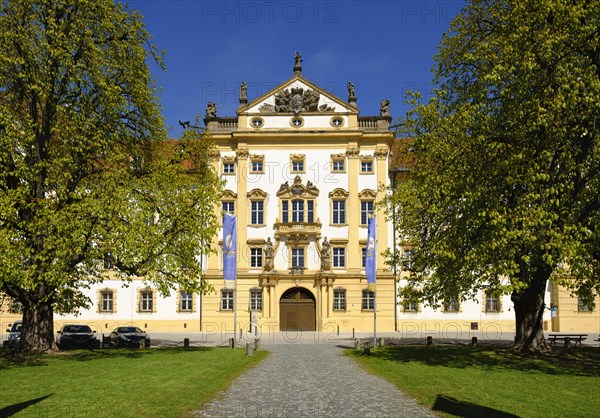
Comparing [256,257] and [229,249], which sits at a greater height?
[229,249]

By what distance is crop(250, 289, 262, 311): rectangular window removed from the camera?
146ft

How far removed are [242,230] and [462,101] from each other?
79.7 feet

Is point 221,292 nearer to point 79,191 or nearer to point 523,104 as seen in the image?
point 79,191

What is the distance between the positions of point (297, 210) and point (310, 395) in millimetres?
31641

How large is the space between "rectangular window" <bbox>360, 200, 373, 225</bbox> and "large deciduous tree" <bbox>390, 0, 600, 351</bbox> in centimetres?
2313

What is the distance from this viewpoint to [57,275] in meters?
20.5

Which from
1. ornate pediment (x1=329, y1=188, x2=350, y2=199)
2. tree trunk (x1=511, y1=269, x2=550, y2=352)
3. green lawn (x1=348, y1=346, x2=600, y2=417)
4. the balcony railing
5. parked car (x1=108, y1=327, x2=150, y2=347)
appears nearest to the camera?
green lawn (x1=348, y1=346, x2=600, y2=417)

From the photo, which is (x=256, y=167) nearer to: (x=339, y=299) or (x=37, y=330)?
(x=339, y=299)

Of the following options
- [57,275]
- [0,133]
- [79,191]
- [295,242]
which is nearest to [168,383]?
[57,275]

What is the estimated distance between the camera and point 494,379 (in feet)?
54.6

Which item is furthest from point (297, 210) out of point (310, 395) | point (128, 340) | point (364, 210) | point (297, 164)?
point (310, 395)

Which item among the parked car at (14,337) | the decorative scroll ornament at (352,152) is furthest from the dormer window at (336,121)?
the parked car at (14,337)

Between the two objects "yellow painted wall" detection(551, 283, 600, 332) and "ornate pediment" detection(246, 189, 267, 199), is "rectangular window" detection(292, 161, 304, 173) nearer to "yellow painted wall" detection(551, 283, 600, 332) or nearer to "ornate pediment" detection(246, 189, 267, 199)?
"ornate pediment" detection(246, 189, 267, 199)

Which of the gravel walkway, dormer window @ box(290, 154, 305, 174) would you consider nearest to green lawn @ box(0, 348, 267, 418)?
the gravel walkway
